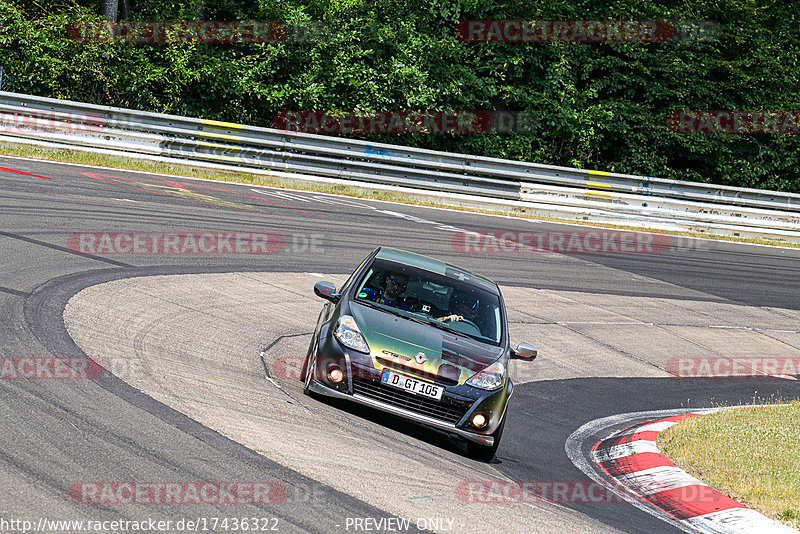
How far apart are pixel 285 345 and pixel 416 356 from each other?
290 cm

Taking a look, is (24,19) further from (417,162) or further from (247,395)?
(247,395)

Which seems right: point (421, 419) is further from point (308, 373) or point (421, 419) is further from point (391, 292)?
point (391, 292)

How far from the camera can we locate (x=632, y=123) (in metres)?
26.8

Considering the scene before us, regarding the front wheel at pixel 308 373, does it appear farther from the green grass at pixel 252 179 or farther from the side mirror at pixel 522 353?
the green grass at pixel 252 179

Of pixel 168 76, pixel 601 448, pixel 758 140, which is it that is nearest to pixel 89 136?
pixel 168 76

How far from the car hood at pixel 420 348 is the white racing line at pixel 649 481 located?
1.28 metres

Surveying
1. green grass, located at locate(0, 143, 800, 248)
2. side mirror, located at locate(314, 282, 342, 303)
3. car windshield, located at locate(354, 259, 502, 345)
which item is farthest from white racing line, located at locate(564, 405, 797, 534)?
green grass, located at locate(0, 143, 800, 248)

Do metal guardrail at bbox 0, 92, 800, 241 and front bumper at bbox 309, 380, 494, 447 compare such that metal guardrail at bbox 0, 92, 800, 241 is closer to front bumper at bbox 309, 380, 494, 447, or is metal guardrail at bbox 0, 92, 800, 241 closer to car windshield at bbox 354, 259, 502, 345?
car windshield at bbox 354, 259, 502, 345

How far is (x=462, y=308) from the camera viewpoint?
27.8ft

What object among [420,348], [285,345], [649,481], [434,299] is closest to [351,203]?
[285,345]

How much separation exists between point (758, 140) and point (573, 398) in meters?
19.6

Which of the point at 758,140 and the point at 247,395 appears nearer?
the point at 247,395

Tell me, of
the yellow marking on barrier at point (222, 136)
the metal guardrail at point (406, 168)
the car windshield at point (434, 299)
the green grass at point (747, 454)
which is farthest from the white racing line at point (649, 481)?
the yellow marking on barrier at point (222, 136)

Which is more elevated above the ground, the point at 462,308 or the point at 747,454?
the point at 462,308
